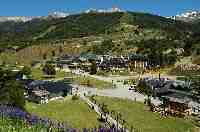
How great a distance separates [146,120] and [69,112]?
368 inches

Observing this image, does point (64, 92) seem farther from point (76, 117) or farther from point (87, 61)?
point (87, 61)

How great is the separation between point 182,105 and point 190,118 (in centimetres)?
860

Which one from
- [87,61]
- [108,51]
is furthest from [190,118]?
[108,51]

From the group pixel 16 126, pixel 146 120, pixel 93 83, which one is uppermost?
pixel 16 126

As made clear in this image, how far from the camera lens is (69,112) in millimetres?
53219

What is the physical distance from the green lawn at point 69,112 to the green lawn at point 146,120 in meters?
4.04

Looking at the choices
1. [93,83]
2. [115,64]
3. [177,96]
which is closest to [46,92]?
[93,83]

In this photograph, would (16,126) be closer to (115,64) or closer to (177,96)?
(177,96)

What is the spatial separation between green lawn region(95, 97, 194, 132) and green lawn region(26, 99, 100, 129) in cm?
404

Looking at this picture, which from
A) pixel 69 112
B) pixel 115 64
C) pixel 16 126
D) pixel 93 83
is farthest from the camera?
pixel 115 64

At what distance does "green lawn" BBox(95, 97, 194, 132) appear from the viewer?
46922mm

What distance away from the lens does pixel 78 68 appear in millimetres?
142875

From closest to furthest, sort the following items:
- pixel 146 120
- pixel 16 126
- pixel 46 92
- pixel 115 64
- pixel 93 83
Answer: pixel 16 126, pixel 146 120, pixel 46 92, pixel 93 83, pixel 115 64

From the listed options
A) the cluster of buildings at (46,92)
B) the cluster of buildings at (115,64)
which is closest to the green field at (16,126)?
the cluster of buildings at (46,92)
